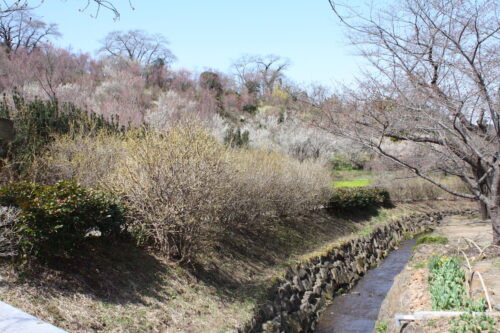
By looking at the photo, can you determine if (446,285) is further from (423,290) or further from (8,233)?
(8,233)

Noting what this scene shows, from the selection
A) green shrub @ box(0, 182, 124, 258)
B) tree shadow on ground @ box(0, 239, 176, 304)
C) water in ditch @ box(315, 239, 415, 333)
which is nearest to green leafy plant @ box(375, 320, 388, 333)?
water in ditch @ box(315, 239, 415, 333)

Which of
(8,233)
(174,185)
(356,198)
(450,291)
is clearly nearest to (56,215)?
(8,233)

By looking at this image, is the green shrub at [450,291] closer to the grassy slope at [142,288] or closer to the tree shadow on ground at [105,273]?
the grassy slope at [142,288]

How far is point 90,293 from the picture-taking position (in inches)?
229

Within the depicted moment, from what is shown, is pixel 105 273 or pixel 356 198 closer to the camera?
pixel 105 273

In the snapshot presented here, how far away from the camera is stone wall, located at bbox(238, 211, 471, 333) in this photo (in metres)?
7.69

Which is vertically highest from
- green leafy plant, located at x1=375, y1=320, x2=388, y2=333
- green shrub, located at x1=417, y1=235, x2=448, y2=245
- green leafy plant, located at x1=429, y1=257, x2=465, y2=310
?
green leafy plant, located at x1=429, y1=257, x2=465, y2=310

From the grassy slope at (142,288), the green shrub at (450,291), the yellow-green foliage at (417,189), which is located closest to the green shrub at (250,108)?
the yellow-green foliage at (417,189)

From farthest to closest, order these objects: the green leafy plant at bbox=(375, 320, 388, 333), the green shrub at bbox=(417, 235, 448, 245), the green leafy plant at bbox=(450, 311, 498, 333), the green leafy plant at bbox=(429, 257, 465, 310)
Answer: the green shrub at bbox=(417, 235, 448, 245) < the green leafy plant at bbox=(375, 320, 388, 333) < the green leafy plant at bbox=(429, 257, 465, 310) < the green leafy plant at bbox=(450, 311, 498, 333)

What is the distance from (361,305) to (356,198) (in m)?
9.18

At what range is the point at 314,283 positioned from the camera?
10.2 m

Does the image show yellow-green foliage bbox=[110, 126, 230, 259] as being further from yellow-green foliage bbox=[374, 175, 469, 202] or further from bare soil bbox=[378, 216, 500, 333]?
yellow-green foliage bbox=[374, 175, 469, 202]

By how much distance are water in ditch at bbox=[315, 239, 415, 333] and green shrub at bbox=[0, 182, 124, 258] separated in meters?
4.93

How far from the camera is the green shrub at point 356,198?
17.4m
